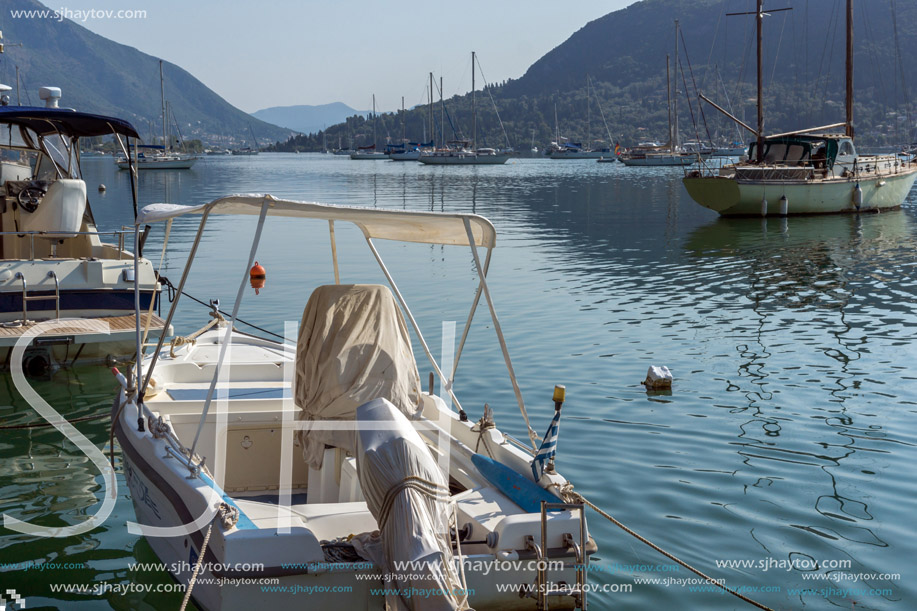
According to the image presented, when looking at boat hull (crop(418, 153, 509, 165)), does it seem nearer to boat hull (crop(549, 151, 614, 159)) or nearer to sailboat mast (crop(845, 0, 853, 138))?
boat hull (crop(549, 151, 614, 159))

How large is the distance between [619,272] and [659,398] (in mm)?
11809

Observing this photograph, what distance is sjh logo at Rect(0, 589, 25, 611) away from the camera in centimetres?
662

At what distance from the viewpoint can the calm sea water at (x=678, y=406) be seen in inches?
286

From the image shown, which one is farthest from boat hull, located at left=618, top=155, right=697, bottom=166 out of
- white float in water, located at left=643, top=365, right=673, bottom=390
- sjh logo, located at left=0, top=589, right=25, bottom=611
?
sjh logo, located at left=0, top=589, right=25, bottom=611

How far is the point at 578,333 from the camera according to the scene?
617 inches

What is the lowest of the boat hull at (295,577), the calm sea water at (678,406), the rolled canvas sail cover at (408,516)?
the calm sea water at (678,406)

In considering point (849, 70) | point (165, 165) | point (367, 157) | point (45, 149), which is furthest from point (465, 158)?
point (45, 149)

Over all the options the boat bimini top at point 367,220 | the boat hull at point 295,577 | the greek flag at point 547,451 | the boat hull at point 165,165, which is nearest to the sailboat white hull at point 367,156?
the boat hull at point 165,165

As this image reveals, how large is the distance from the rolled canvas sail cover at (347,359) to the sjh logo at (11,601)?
238cm

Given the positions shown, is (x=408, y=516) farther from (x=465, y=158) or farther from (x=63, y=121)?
(x=465, y=158)

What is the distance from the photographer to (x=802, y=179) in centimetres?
3634

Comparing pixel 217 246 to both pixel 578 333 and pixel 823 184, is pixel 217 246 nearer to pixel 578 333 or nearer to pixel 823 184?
pixel 578 333

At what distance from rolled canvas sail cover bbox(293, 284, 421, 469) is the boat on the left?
534cm

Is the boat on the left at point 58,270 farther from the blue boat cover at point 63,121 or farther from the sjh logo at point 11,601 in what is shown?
the sjh logo at point 11,601
